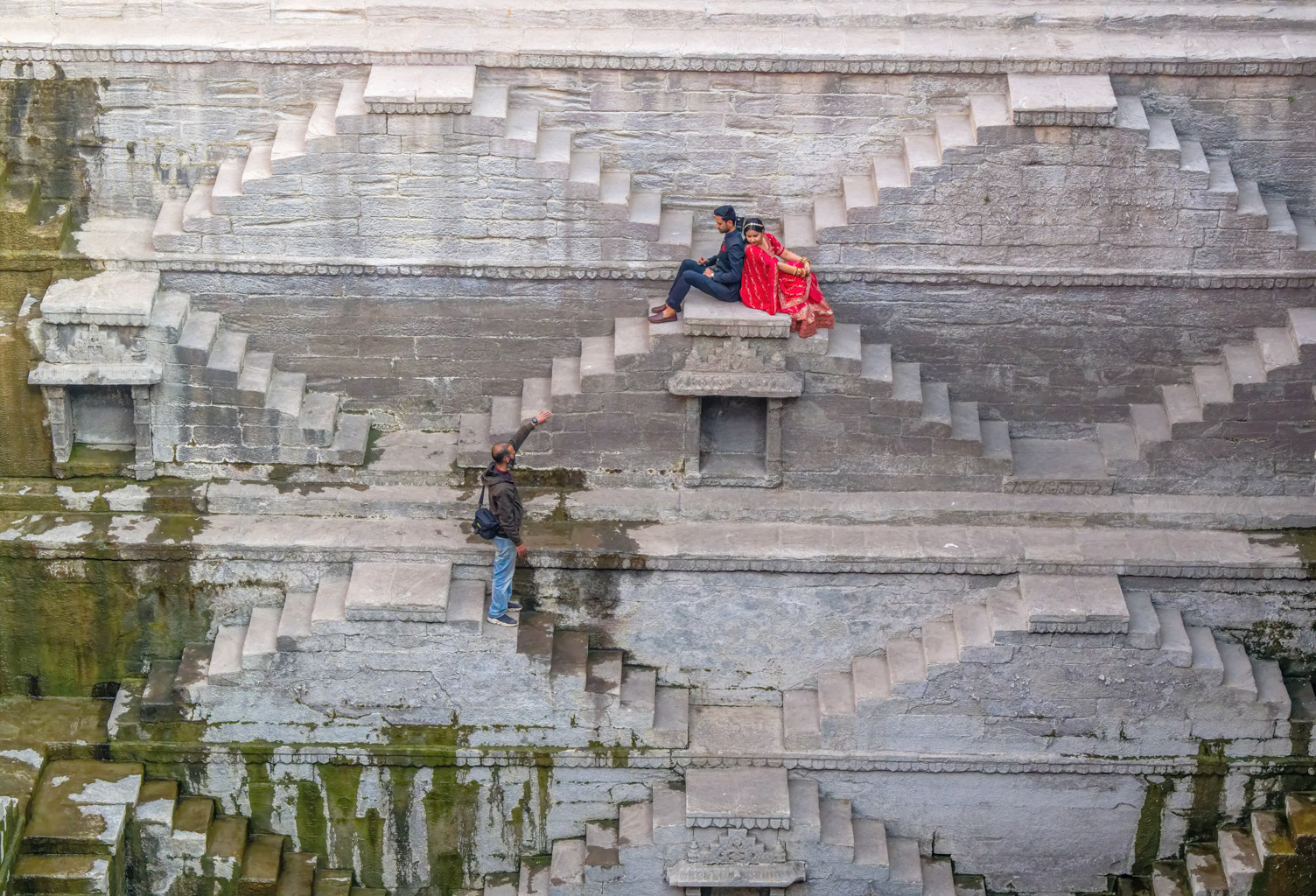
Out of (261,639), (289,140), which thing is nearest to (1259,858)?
(261,639)

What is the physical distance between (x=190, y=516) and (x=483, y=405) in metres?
3.30

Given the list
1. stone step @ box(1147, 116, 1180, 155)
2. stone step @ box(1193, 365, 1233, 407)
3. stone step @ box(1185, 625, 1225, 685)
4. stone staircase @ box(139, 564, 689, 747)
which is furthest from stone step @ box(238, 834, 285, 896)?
stone step @ box(1147, 116, 1180, 155)

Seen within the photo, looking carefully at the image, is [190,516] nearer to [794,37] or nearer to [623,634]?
[623,634]

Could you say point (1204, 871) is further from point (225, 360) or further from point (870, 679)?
point (225, 360)

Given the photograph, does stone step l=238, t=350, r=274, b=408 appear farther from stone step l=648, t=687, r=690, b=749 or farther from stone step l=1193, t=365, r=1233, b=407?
stone step l=1193, t=365, r=1233, b=407

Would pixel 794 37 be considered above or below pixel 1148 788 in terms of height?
above

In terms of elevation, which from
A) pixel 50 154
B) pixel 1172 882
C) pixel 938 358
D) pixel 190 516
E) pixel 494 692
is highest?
pixel 50 154

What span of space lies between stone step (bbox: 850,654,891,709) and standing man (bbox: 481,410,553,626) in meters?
3.63

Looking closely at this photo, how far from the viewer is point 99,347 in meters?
23.3

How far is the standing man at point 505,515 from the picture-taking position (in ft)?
74.3

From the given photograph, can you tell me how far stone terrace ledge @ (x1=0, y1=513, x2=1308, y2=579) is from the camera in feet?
77.1

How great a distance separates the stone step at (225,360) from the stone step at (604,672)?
15.4 feet

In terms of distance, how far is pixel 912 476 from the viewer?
78.6 feet

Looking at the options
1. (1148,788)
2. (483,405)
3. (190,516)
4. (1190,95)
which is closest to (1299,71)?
(1190,95)
